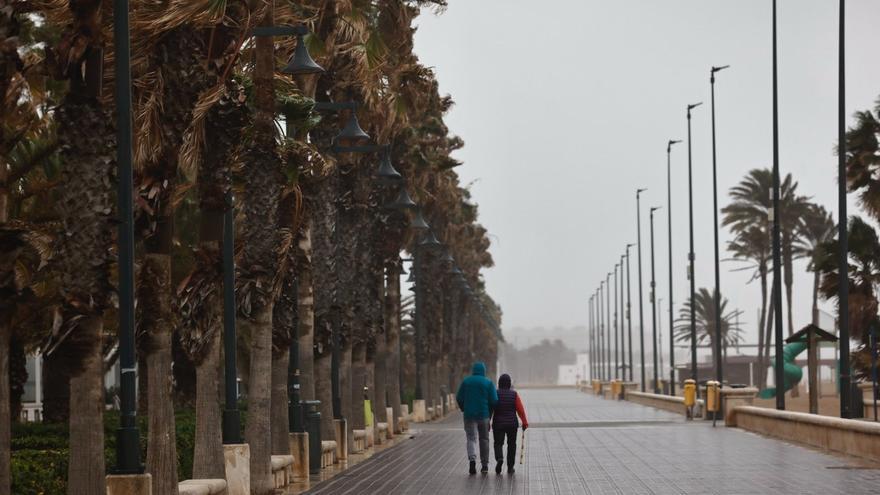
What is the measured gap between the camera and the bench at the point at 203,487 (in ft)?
63.6

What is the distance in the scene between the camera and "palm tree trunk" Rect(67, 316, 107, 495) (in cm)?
1628

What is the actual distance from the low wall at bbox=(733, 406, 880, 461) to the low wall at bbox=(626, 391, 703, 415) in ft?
48.5

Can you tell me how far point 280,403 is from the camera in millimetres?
29078

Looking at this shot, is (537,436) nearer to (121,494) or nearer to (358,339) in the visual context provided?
(358,339)

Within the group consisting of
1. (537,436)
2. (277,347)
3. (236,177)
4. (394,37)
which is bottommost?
(537,436)

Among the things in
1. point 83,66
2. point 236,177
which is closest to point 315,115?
point 236,177

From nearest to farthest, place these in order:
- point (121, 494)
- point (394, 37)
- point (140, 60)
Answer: point (121, 494)
point (140, 60)
point (394, 37)

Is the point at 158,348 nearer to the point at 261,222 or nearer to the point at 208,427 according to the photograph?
the point at 208,427

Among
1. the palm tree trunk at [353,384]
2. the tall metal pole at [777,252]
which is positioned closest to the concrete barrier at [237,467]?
the palm tree trunk at [353,384]

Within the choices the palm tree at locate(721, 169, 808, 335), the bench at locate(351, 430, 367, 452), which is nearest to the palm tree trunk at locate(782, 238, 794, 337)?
the palm tree at locate(721, 169, 808, 335)

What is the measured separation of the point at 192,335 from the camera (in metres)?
22.8

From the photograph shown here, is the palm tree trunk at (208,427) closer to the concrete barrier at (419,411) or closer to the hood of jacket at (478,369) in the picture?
the hood of jacket at (478,369)

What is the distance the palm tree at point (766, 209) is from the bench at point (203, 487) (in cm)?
8029

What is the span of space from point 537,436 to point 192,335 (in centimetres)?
2188
